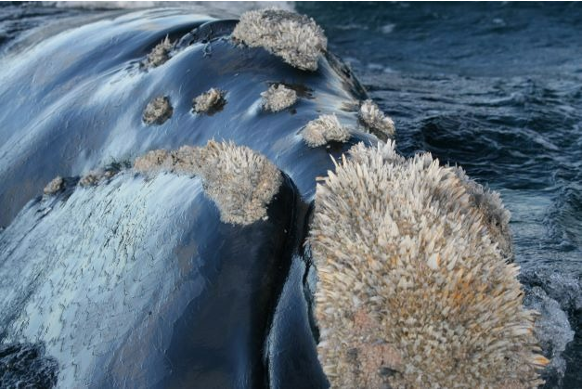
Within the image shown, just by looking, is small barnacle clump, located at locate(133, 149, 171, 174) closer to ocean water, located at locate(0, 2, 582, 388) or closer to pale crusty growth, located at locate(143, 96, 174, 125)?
pale crusty growth, located at locate(143, 96, 174, 125)

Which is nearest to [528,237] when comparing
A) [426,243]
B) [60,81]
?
[426,243]

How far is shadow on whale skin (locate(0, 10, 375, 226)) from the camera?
5.10 meters

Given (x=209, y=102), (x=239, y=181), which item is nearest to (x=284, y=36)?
(x=209, y=102)

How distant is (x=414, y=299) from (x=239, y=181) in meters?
1.22

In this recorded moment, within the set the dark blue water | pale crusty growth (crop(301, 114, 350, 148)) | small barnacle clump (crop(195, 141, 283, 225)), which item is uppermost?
small barnacle clump (crop(195, 141, 283, 225))

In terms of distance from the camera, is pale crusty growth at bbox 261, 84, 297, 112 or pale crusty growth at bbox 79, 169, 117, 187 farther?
pale crusty growth at bbox 79, 169, 117, 187

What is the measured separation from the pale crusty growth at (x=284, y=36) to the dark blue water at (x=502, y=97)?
1623 millimetres

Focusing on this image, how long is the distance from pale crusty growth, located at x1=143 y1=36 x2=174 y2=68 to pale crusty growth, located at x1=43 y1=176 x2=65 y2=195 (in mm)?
1175

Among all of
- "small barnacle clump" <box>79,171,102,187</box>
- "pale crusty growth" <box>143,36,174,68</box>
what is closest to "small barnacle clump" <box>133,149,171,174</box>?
"small barnacle clump" <box>79,171,102,187</box>

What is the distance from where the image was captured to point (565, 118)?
8297 mm

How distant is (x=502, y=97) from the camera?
30.1 ft

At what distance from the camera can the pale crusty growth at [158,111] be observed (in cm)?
572

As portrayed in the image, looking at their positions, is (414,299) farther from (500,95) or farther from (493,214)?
(500,95)

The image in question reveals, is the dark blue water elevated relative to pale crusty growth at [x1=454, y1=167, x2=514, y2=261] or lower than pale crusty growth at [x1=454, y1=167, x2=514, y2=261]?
lower
